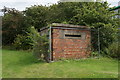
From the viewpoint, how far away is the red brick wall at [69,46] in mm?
7309

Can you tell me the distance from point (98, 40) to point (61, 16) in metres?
6.65

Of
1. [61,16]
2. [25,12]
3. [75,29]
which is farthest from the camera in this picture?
[25,12]

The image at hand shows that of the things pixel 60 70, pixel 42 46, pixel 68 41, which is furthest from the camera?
pixel 68 41

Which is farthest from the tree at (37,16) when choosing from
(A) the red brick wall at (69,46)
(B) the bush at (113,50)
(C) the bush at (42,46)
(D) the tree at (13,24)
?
(B) the bush at (113,50)

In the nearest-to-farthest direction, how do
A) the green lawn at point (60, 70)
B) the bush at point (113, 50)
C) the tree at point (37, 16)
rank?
the green lawn at point (60, 70) < the bush at point (113, 50) < the tree at point (37, 16)

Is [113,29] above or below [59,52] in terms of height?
above

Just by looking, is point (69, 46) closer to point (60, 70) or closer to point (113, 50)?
point (60, 70)

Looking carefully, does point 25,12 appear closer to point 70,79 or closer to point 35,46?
point 35,46

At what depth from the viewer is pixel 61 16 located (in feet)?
46.6

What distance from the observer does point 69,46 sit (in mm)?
7734

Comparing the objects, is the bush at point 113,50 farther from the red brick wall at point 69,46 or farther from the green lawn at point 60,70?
the green lawn at point 60,70

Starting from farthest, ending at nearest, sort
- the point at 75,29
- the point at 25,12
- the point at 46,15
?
the point at 25,12, the point at 46,15, the point at 75,29

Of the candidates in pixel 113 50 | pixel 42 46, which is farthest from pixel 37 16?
pixel 113 50

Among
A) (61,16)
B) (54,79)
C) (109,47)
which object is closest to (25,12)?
(61,16)
